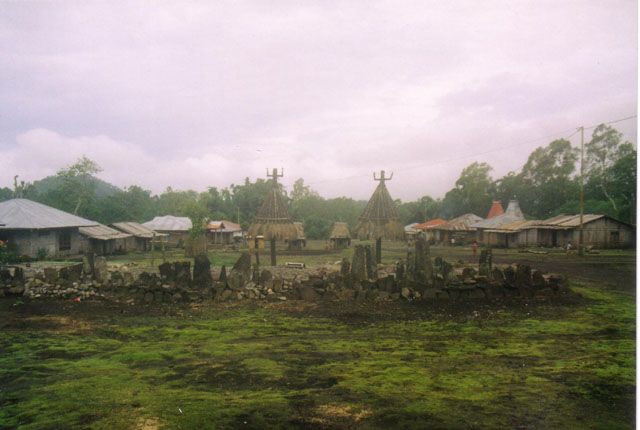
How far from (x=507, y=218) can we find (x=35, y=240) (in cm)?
2507

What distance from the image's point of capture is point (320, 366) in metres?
4.54

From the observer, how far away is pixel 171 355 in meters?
4.96

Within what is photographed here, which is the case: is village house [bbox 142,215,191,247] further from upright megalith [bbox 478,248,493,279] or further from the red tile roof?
upright megalith [bbox 478,248,493,279]

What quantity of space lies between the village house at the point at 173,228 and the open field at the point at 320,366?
18516 mm

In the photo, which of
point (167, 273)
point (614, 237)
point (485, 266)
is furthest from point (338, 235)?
point (167, 273)

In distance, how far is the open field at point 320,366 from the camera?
3.15 m

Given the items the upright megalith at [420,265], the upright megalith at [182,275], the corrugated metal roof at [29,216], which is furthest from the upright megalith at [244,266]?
the corrugated metal roof at [29,216]

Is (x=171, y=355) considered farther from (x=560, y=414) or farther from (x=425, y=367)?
(x=560, y=414)

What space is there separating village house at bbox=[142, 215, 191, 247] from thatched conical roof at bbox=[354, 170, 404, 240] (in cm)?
1685

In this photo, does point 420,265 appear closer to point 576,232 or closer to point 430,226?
point 576,232

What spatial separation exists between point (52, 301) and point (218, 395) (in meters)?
7.10

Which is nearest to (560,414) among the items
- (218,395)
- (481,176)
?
(218,395)

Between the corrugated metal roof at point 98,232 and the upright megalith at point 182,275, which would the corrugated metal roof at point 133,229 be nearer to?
the corrugated metal roof at point 98,232

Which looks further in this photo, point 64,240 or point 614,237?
point 614,237
